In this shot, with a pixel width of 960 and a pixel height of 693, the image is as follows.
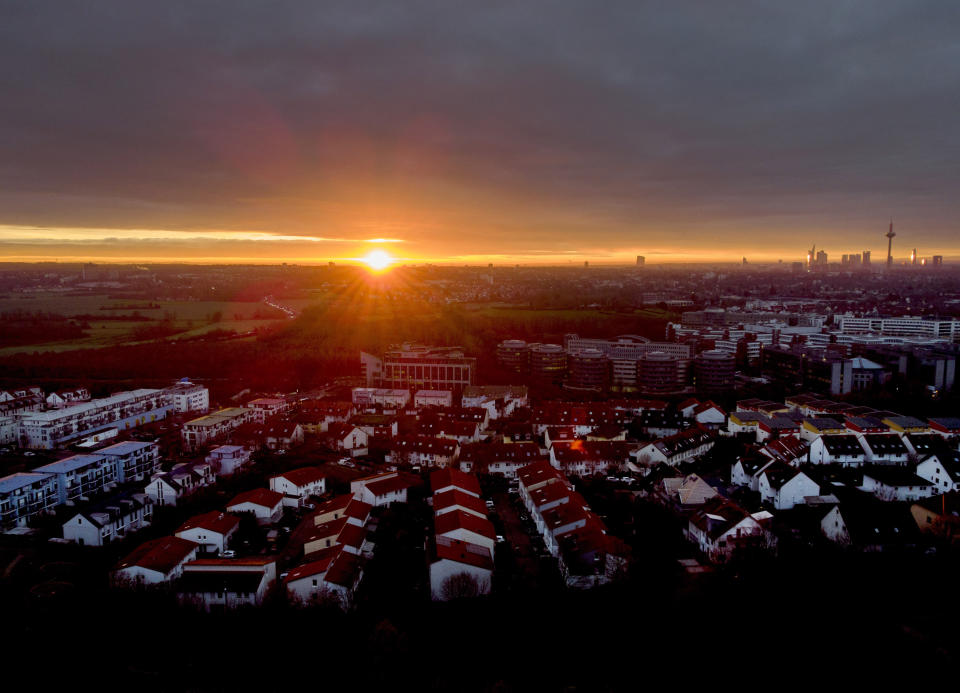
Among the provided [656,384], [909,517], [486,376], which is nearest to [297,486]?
[909,517]

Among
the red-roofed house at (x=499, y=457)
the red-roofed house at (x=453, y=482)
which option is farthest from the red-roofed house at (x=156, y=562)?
the red-roofed house at (x=499, y=457)

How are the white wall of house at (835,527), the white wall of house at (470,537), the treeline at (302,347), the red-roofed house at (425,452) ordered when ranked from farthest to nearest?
1. the treeline at (302,347)
2. the red-roofed house at (425,452)
3. the white wall of house at (835,527)
4. the white wall of house at (470,537)

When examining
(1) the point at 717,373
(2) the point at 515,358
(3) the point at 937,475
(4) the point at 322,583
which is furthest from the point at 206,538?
(1) the point at 717,373

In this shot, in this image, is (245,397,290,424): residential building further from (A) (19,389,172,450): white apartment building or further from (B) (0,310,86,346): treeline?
(B) (0,310,86,346): treeline

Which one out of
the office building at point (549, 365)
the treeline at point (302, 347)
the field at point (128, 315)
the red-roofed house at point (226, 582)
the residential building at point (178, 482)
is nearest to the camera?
the red-roofed house at point (226, 582)

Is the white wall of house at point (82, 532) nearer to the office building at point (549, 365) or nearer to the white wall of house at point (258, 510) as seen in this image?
the white wall of house at point (258, 510)

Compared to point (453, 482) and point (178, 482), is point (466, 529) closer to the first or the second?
point (453, 482)

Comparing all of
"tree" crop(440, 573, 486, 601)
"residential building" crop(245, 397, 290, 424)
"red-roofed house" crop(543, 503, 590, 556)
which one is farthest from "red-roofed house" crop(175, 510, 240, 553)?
"residential building" crop(245, 397, 290, 424)
